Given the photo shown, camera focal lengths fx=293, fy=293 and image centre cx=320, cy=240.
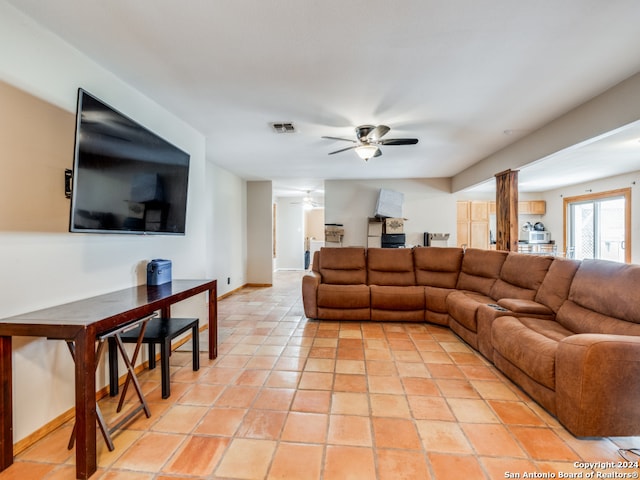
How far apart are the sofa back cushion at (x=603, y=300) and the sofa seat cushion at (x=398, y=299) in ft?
5.12

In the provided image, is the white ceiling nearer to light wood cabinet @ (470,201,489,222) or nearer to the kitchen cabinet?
light wood cabinet @ (470,201,489,222)

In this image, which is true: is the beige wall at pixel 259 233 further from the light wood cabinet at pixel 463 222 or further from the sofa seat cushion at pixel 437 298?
the light wood cabinet at pixel 463 222

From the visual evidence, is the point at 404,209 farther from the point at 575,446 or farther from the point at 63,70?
the point at 63,70

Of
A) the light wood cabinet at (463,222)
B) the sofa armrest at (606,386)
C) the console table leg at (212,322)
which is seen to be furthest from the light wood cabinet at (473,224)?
the console table leg at (212,322)

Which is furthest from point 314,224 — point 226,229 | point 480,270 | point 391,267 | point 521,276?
point 521,276

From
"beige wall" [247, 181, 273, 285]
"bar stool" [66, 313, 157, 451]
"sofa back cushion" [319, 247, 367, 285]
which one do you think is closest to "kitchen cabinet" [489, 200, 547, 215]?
"sofa back cushion" [319, 247, 367, 285]

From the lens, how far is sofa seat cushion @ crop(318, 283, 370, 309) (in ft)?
12.7

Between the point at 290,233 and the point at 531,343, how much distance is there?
7.50m

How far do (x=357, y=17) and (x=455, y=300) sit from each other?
295 centimetres

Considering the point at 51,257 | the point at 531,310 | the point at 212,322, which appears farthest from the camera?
the point at 212,322

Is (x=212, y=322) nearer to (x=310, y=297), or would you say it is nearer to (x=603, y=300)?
(x=310, y=297)

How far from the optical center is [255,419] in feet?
6.13

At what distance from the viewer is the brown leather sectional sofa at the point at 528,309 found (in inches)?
63.4

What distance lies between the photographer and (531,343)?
2023mm
